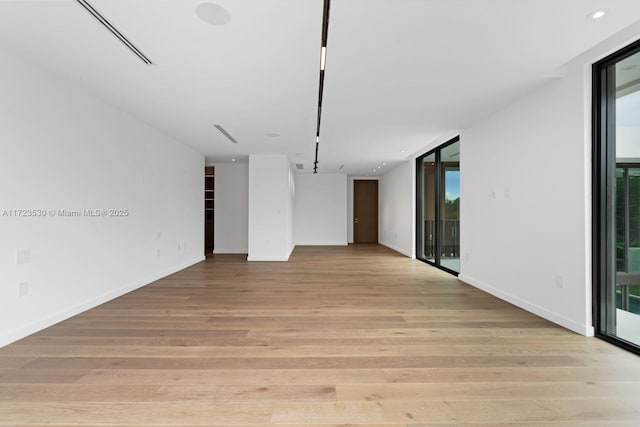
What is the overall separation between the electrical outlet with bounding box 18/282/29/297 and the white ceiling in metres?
2.17

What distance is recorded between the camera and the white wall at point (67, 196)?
2.72m

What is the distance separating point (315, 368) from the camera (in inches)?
87.1

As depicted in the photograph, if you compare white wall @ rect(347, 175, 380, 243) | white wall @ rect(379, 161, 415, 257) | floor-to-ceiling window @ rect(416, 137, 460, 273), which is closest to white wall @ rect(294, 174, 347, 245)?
white wall @ rect(347, 175, 380, 243)

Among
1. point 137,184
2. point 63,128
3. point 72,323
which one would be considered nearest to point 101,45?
point 63,128

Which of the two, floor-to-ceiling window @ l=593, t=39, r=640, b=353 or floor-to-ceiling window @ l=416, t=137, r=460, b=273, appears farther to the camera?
floor-to-ceiling window @ l=416, t=137, r=460, b=273

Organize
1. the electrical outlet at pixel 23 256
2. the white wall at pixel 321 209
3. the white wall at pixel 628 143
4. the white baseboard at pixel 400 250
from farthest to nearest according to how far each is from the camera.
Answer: the white wall at pixel 321 209, the white baseboard at pixel 400 250, the electrical outlet at pixel 23 256, the white wall at pixel 628 143

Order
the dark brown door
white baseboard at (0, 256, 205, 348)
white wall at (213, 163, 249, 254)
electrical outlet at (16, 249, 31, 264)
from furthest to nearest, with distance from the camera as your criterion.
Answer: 1. the dark brown door
2. white wall at (213, 163, 249, 254)
3. electrical outlet at (16, 249, 31, 264)
4. white baseboard at (0, 256, 205, 348)

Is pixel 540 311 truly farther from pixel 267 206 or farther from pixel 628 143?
pixel 267 206

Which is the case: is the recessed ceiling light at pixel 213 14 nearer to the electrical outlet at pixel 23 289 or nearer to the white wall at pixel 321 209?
the electrical outlet at pixel 23 289

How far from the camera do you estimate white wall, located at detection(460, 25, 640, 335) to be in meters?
Result: 2.87

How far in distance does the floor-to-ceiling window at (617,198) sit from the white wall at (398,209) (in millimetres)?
5111

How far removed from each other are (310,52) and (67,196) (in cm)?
312

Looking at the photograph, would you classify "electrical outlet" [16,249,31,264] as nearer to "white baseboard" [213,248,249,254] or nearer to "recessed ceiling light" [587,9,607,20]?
"recessed ceiling light" [587,9,607,20]

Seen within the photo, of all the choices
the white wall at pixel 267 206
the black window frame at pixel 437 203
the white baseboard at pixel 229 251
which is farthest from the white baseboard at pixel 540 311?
the white baseboard at pixel 229 251
